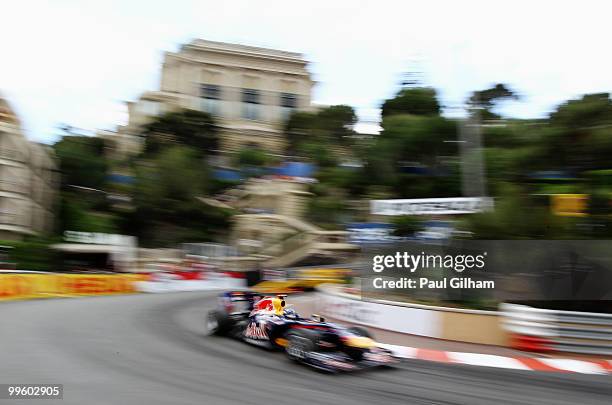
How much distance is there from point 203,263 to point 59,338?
2850cm

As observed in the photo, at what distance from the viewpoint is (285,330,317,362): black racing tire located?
29.9 ft

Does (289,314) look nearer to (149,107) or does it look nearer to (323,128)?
(323,128)

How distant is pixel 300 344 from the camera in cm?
924

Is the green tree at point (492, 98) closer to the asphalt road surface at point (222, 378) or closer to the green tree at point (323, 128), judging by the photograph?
the green tree at point (323, 128)

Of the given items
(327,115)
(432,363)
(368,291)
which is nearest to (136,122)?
(327,115)

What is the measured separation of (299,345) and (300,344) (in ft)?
0.10

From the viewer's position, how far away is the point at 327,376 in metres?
8.48

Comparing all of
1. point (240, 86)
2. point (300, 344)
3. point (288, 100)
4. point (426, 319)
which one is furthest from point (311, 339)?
point (288, 100)

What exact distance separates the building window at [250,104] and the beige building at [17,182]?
4227cm

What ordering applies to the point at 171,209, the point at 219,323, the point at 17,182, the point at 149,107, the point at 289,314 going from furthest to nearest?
the point at 149,107
the point at 171,209
the point at 17,182
the point at 219,323
the point at 289,314

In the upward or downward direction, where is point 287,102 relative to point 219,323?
upward

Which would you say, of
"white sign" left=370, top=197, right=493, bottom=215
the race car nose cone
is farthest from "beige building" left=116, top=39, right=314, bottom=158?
the race car nose cone

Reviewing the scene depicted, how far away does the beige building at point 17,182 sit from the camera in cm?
3269

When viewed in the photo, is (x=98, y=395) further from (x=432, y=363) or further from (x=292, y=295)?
(x=292, y=295)
